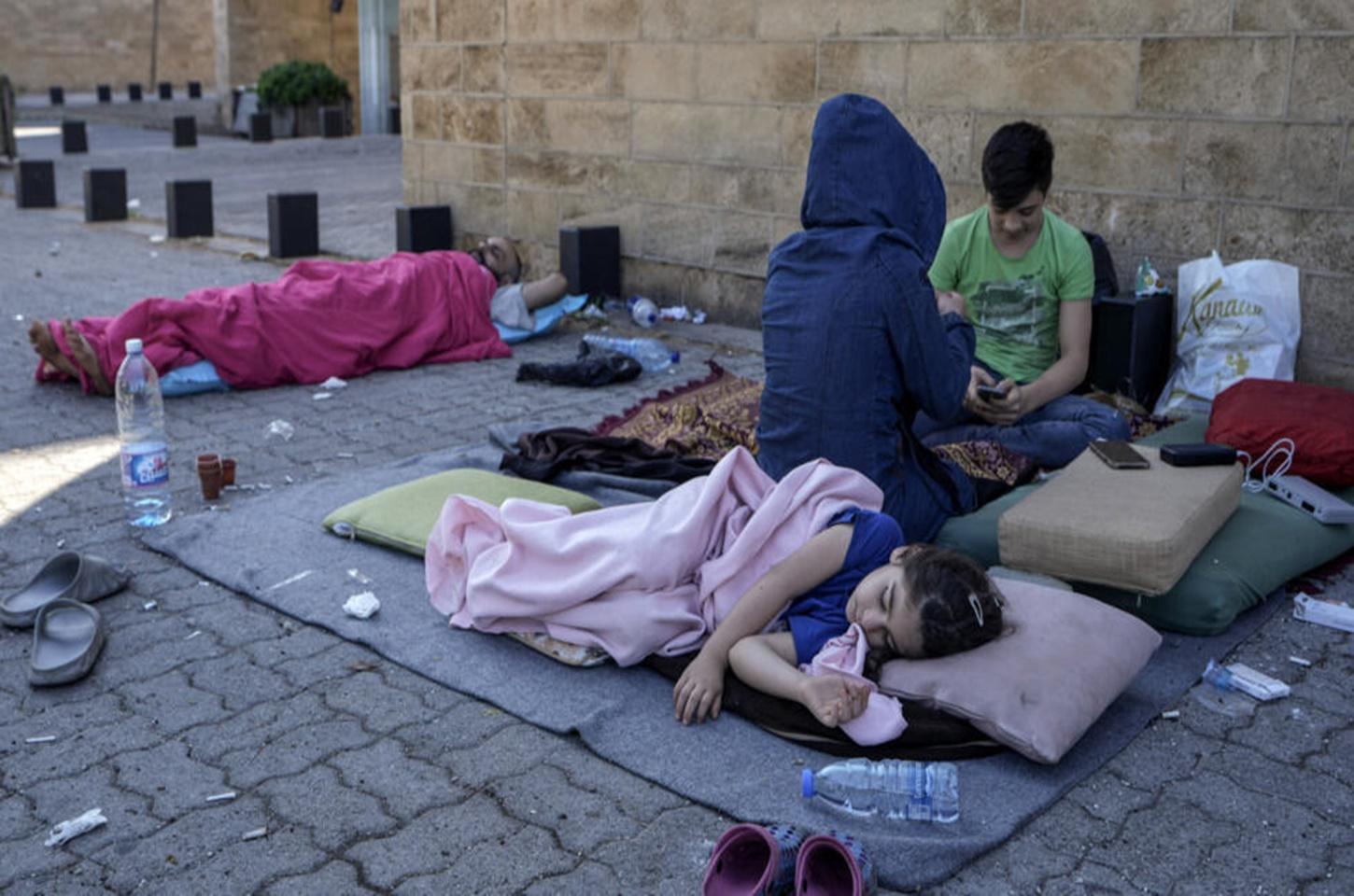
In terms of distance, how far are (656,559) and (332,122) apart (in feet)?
62.0

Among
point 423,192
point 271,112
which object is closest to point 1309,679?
point 423,192

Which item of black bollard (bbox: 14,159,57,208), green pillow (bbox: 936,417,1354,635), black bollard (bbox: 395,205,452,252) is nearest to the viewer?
green pillow (bbox: 936,417,1354,635)

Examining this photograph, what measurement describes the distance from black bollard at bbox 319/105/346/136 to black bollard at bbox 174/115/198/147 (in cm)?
192

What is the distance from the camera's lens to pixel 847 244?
3.66 meters

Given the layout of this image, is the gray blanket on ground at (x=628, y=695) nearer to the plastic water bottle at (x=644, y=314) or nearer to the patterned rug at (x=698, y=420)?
the patterned rug at (x=698, y=420)

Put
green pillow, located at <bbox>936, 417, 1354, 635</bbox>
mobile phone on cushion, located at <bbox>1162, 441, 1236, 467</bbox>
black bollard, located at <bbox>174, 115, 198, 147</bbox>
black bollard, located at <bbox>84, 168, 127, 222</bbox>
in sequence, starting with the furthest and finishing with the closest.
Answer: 1. black bollard, located at <bbox>174, 115, 198, 147</bbox>
2. black bollard, located at <bbox>84, 168, 127, 222</bbox>
3. mobile phone on cushion, located at <bbox>1162, 441, 1236, 467</bbox>
4. green pillow, located at <bbox>936, 417, 1354, 635</bbox>

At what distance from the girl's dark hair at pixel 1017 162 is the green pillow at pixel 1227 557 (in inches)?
43.4

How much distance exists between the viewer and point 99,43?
33.1 m

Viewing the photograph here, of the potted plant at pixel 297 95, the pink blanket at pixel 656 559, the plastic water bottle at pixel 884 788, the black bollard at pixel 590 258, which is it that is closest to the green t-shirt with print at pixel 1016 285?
the pink blanket at pixel 656 559

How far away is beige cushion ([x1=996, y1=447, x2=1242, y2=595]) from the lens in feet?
11.9

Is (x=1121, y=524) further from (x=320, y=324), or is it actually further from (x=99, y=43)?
(x=99, y=43)

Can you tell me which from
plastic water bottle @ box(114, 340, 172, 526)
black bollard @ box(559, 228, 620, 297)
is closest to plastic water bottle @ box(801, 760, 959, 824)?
plastic water bottle @ box(114, 340, 172, 526)

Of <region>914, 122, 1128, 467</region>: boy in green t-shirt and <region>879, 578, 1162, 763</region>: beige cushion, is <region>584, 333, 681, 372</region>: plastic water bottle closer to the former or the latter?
<region>914, 122, 1128, 467</region>: boy in green t-shirt

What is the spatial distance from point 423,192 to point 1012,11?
5.04 meters
